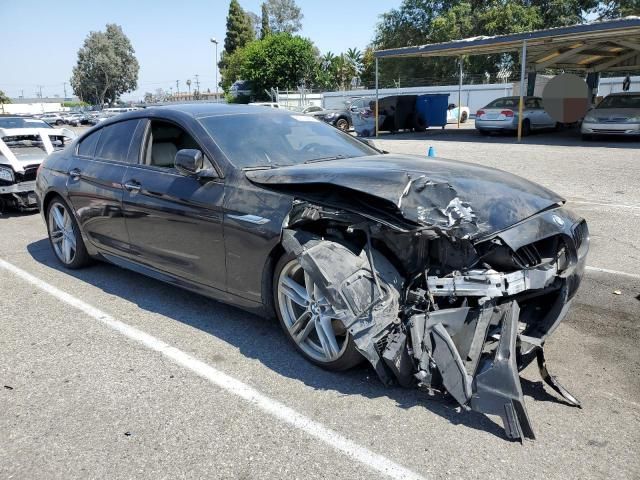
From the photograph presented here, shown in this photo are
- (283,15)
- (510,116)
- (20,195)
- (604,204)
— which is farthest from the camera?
(283,15)

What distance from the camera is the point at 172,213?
14.1 ft

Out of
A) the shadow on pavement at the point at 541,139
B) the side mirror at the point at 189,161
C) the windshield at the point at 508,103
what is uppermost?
the side mirror at the point at 189,161

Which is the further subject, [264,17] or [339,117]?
[264,17]

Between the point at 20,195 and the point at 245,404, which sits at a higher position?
the point at 20,195

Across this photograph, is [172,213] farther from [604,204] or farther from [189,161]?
[604,204]

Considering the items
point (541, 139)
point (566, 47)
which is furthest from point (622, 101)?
point (566, 47)

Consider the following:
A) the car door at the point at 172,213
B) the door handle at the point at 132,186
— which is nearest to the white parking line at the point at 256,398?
the car door at the point at 172,213

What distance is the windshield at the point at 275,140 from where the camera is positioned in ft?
13.8

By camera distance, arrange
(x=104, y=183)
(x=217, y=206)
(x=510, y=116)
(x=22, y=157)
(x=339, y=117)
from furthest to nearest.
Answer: (x=339, y=117)
(x=510, y=116)
(x=22, y=157)
(x=104, y=183)
(x=217, y=206)

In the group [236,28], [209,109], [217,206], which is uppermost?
[236,28]

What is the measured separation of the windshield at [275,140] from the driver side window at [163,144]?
15.4 inches

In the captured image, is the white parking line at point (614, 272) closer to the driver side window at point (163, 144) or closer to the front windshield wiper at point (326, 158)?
the front windshield wiper at point (326, 158)

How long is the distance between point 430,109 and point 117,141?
22033 millimetres

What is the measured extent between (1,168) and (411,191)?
26.5 feet
